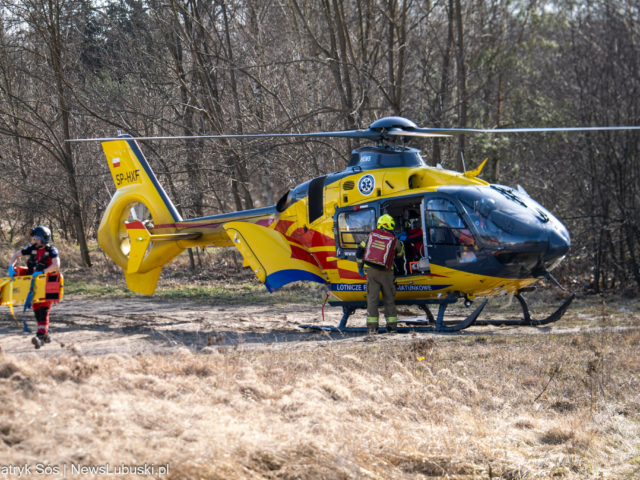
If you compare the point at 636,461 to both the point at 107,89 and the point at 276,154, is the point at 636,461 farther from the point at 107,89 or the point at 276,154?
the point at 107,89

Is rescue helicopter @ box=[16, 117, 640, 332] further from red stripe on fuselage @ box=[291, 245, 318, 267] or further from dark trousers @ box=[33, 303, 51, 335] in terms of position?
dark trousers @ box=[33, 303, 51, 335]

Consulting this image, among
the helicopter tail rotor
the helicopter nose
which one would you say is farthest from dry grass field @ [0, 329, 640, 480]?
the helicopter tail rotor

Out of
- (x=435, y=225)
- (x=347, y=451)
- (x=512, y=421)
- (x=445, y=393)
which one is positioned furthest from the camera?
(x=435, y=225)

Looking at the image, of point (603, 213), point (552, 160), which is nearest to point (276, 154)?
point (603, 213)

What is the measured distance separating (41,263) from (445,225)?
630cm

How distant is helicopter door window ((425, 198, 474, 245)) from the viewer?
955 centimetres

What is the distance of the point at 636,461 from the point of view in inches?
208

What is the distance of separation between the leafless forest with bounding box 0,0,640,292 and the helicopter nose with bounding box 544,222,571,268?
6.71 m

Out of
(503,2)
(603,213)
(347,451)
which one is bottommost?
(347,451)

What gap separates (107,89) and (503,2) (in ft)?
55.3

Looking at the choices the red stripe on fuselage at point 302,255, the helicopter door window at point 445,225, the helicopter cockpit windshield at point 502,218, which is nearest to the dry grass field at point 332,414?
the helicopter cockpit windshield at point 502,218

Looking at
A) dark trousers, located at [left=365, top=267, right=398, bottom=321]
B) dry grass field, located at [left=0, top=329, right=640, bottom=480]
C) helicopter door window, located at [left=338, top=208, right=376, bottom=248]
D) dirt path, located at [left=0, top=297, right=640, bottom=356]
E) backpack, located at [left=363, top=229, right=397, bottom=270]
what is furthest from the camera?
helicopter door window, located at [left=338, top=208, right=376, bottom=248]

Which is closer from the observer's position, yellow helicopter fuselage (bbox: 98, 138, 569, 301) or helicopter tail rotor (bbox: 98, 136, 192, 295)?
yellow helicopter fuselage (bbox: 98, 138, 569, 301)

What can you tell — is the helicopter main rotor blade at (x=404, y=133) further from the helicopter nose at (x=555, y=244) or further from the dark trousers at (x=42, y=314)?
the dark trousers at (x=42, y=314)
